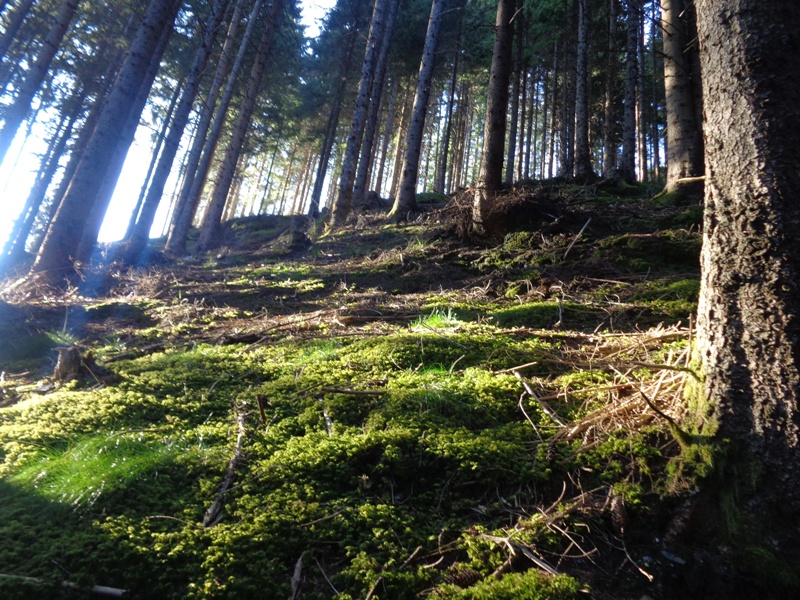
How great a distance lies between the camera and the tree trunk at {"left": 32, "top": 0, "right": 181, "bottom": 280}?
25.1 ft

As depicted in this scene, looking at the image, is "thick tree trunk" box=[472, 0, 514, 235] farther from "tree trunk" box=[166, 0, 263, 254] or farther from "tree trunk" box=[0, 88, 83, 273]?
"tree trunk" box=[0, 88, 83, 273]

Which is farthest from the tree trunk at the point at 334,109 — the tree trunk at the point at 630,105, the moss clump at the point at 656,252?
the moss clump at the point at 656,252

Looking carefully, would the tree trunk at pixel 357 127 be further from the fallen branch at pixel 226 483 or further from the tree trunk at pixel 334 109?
the fallen branch at pixel 226 483

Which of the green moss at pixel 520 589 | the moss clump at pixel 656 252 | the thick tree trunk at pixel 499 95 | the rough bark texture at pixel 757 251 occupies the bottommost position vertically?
the green moss at pixel 520 589

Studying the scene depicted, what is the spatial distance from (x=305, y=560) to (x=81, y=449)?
1.24 meters

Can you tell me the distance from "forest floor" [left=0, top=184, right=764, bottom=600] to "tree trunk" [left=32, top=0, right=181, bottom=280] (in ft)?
13.3

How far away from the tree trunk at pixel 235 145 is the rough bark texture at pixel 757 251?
50.6 ft

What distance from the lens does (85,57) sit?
65.9ft

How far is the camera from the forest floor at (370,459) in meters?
Result: 1.39

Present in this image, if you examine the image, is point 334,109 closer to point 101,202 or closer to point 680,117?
point 101,202

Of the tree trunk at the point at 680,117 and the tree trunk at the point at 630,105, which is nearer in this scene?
the tree trunk at the point at 680,117

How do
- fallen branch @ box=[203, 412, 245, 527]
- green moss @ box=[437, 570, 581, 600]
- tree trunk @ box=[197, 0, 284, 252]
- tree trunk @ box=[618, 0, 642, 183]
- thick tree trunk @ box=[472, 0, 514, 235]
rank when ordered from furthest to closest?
tree trunk @ box=[197, 0, 284, 252], tree trunk @ box=[618, 0, 642, 183], thick tree trunk @ box=[472, 0, 514, 235], fallen branch @ box=[203, 412, 245, 527], green moss @ box=[437, 570, 581, 600]

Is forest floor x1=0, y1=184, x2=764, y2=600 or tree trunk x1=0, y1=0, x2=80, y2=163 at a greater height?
tree trunk x1=0, y1=0, x2=80, y2=163

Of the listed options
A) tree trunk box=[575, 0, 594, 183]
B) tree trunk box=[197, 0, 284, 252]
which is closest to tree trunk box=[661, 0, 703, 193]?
Answer: tree trunk box=[575, 0, 594, 183]
